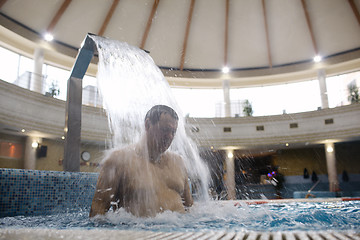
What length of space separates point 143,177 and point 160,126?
0.38m

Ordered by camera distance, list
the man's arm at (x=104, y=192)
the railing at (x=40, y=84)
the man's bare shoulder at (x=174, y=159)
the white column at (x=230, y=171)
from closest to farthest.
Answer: the man's arm at (x=104, y=192) < the man's bare shoulder at (x=174, y=159) < the railing at (x=40, y=84) < the white column at (x=230, y=171)

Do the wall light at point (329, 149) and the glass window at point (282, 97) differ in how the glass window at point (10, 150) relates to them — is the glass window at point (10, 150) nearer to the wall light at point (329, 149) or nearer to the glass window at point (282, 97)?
the glass window at point (282, 97)

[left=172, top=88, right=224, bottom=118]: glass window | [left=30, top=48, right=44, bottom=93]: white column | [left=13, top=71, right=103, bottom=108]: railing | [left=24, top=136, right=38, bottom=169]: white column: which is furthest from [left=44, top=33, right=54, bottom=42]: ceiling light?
[left=172, top=88, right=224, bottom=118]: glass window

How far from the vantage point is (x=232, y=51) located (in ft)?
43.2

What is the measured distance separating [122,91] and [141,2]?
28.2 ft

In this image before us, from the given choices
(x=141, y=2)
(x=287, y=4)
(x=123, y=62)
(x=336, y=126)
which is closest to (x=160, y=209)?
(x=123, y=62)

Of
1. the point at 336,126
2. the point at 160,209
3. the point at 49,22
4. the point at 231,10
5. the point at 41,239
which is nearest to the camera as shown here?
the point at 41,239

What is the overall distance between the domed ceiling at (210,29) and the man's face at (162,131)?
10172 mm

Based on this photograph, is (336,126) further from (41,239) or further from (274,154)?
(41,239)

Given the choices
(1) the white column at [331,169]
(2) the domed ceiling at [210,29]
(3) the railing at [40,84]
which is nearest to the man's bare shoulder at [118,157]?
(3) the railing at [40,84]

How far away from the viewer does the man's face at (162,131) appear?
1.97 meters

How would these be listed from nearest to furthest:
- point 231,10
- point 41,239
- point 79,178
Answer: point 41,239 → point 79,178 → point 231,10

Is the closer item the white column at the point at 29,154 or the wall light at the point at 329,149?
the white column at the point at 29,154

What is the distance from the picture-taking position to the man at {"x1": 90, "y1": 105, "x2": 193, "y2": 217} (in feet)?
6.30
